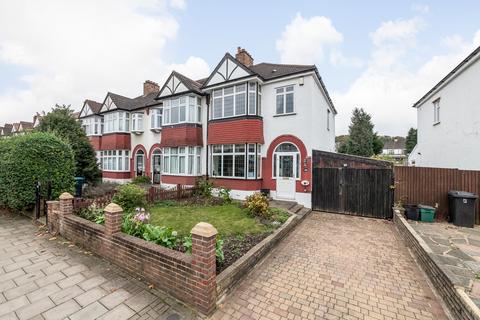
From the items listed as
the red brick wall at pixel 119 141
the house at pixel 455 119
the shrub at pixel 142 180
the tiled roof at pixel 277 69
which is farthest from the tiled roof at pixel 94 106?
the house at pixel 455 119

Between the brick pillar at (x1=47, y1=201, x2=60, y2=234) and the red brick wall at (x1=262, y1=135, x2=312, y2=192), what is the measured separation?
8.61m

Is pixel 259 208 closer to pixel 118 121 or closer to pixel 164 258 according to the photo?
pixel 164 258

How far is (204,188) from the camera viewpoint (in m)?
12.0

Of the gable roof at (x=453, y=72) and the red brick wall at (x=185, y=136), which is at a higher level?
the gable roof at (x=453, y=72)

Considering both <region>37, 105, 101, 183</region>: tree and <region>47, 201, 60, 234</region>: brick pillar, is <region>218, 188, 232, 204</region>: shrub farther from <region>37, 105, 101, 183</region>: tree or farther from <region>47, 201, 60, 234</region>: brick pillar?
<region>37, 105, 101, 183</region>: tree

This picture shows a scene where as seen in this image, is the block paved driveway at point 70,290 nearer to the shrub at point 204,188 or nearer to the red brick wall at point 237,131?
the shrub at point 204,188

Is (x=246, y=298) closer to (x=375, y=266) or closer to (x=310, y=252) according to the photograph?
(x=310, y=252)

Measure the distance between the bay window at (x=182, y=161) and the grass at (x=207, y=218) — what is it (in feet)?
12.7

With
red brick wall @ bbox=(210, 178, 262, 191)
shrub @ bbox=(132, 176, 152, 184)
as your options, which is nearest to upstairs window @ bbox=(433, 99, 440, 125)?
red brick wall @ bbox=(210, 178, 262, 191)

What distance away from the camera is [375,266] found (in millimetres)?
4852

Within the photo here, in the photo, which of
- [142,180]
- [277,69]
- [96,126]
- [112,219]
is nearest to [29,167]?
[112,219]

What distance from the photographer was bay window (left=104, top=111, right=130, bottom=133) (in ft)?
59.2

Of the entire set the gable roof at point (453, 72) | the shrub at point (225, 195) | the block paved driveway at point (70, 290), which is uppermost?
the gable roof at point (453, 72)

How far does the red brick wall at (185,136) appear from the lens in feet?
43.3
